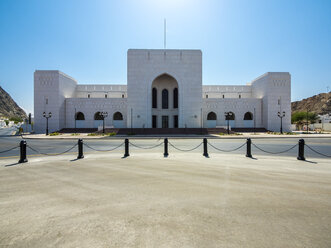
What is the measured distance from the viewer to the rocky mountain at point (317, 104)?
114 metres

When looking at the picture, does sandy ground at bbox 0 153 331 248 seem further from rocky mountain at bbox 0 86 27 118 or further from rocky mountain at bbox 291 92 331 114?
rocky mountain at bbox 0 86 27 118

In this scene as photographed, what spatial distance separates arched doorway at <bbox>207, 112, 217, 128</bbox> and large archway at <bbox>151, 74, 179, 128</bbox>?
7537 mm

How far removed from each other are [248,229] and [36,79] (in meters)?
48.4

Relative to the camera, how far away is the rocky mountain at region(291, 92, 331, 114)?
114 metres

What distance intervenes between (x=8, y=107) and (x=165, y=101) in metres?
181

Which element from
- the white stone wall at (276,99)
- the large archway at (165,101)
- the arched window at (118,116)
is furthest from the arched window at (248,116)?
the arched window at (118,116)

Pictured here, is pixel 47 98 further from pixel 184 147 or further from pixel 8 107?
pixel 8 107

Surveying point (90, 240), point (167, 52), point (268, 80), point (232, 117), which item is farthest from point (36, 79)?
point (268, 80)

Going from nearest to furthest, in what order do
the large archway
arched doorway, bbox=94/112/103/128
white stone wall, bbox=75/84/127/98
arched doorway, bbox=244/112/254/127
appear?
the large archway, arched doorway, bbox=94/112/103/128, arched doorway, bbox=244/112/254/127, white stone wall, bbox=75/84/127/98

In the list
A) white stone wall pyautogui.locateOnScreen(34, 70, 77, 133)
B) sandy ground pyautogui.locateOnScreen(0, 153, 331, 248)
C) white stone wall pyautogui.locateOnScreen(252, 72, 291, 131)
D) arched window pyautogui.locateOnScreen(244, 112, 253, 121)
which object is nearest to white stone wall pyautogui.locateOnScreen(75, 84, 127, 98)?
white stone wall pyautogui.locateOnScreen(34, 70, 77, 133)

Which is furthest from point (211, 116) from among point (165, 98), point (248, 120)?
point (165, 98)

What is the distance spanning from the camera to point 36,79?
40031mm

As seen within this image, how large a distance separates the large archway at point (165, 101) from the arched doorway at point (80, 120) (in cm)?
1618

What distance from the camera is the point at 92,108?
138 feet
